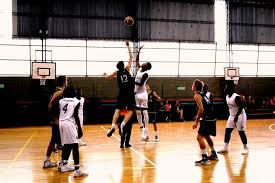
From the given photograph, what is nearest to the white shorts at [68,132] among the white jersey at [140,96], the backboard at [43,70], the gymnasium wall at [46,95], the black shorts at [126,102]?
the black shorts at [126,102]

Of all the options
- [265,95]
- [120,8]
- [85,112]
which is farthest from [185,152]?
[265,95]

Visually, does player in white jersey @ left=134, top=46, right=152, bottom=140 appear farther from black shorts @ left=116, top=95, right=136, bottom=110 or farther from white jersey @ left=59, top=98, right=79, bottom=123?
white jersey @ left=59, top=98, right=79, bottom=123

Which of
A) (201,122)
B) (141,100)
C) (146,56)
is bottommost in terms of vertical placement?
(201,122)

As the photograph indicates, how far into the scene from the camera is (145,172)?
22.1 feet

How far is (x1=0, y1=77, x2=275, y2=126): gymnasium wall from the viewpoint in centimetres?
1761

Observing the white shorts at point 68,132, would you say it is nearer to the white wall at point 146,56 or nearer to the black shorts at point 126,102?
the black shorts at point 126,102

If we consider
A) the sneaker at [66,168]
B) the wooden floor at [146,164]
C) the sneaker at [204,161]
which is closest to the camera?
the wooden floor at [146,164]

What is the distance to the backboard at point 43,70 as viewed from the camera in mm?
17078

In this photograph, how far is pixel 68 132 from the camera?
6.33 meters

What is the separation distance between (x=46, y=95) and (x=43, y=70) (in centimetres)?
138

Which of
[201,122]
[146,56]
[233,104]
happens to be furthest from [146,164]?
[146,56]

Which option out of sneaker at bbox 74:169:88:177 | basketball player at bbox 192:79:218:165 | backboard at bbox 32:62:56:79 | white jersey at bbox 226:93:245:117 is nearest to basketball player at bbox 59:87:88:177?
sneaker at bbox 74:169:88:177

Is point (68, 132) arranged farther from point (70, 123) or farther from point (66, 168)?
point (66, 168)

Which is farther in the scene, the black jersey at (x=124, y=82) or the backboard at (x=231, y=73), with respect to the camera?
the backboard at (x=231, y=73)
